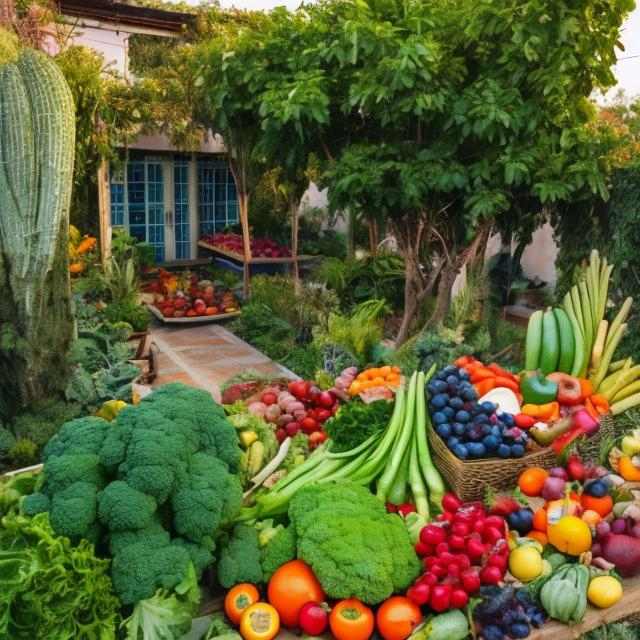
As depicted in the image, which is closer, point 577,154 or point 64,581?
point 64,581

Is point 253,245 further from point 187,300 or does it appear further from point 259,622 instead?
point 259,622

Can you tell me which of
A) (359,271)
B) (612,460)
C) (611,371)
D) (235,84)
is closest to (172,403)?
(612,460)

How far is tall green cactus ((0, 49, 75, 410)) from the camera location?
4.60 meters

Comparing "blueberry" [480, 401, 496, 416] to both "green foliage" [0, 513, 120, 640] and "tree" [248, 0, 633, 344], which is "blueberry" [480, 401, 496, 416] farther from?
"tree" [248, 0, 633, 344]

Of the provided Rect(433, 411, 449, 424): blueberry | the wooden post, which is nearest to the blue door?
the wooden post

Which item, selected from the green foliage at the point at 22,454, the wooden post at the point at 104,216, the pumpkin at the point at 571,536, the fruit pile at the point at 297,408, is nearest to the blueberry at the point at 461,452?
the pumpkin at the point at 571,536

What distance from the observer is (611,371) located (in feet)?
14.8

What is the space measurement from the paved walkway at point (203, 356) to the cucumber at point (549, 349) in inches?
124

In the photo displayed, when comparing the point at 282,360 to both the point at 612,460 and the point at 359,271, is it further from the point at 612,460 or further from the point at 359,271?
the point at 612,460

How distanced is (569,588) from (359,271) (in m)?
6.61

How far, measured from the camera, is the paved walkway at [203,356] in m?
7.19

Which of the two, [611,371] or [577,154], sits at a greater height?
[577,154]

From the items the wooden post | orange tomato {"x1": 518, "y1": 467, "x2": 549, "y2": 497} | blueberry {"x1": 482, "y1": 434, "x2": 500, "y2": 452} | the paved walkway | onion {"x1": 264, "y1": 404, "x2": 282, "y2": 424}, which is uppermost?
the wooden post

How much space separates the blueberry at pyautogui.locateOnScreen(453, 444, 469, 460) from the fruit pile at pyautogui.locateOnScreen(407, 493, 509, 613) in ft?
1.07
